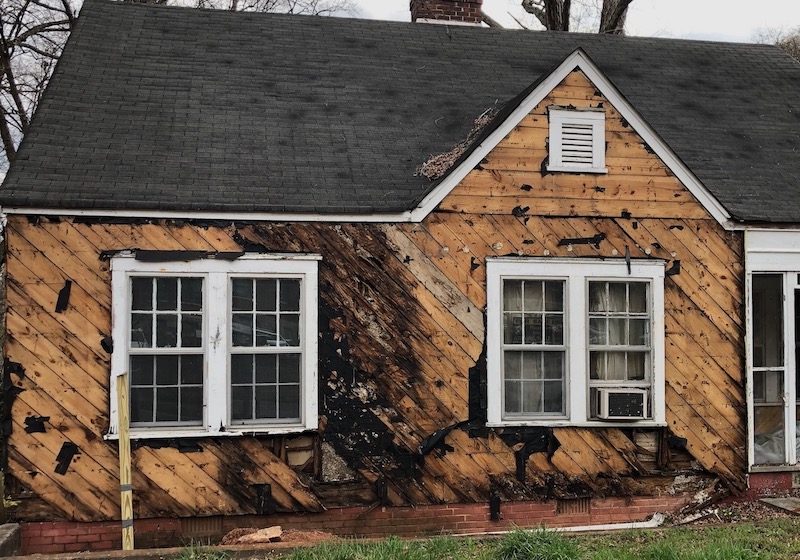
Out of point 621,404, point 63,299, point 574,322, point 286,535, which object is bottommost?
point 286,535

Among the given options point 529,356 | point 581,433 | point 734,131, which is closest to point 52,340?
point 529,356

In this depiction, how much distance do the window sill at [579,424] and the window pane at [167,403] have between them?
3499mm

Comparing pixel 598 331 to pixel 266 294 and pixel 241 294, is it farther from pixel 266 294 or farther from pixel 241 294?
pixel 241 294

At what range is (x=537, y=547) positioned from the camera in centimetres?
684

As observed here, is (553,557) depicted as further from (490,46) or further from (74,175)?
(490,46)

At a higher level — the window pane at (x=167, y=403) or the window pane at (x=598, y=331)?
the window pane at (x=598, y=331)

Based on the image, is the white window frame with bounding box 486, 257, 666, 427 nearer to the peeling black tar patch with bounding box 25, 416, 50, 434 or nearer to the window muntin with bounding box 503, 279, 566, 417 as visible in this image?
the window muntin with bounding box 503, 279, 566, 417

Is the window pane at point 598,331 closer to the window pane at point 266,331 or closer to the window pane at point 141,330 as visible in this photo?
the window pane at point 266,331

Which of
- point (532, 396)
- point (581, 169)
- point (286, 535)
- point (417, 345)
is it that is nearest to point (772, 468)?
point (532, 396)

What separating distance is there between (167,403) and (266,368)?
1.12 m

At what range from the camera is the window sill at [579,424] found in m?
9.45

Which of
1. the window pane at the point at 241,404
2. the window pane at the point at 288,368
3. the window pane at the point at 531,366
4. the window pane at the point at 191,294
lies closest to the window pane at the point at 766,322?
the window pane at the point at 531,366

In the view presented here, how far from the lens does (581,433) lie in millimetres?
9648

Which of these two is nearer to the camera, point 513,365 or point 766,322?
point 513,365
